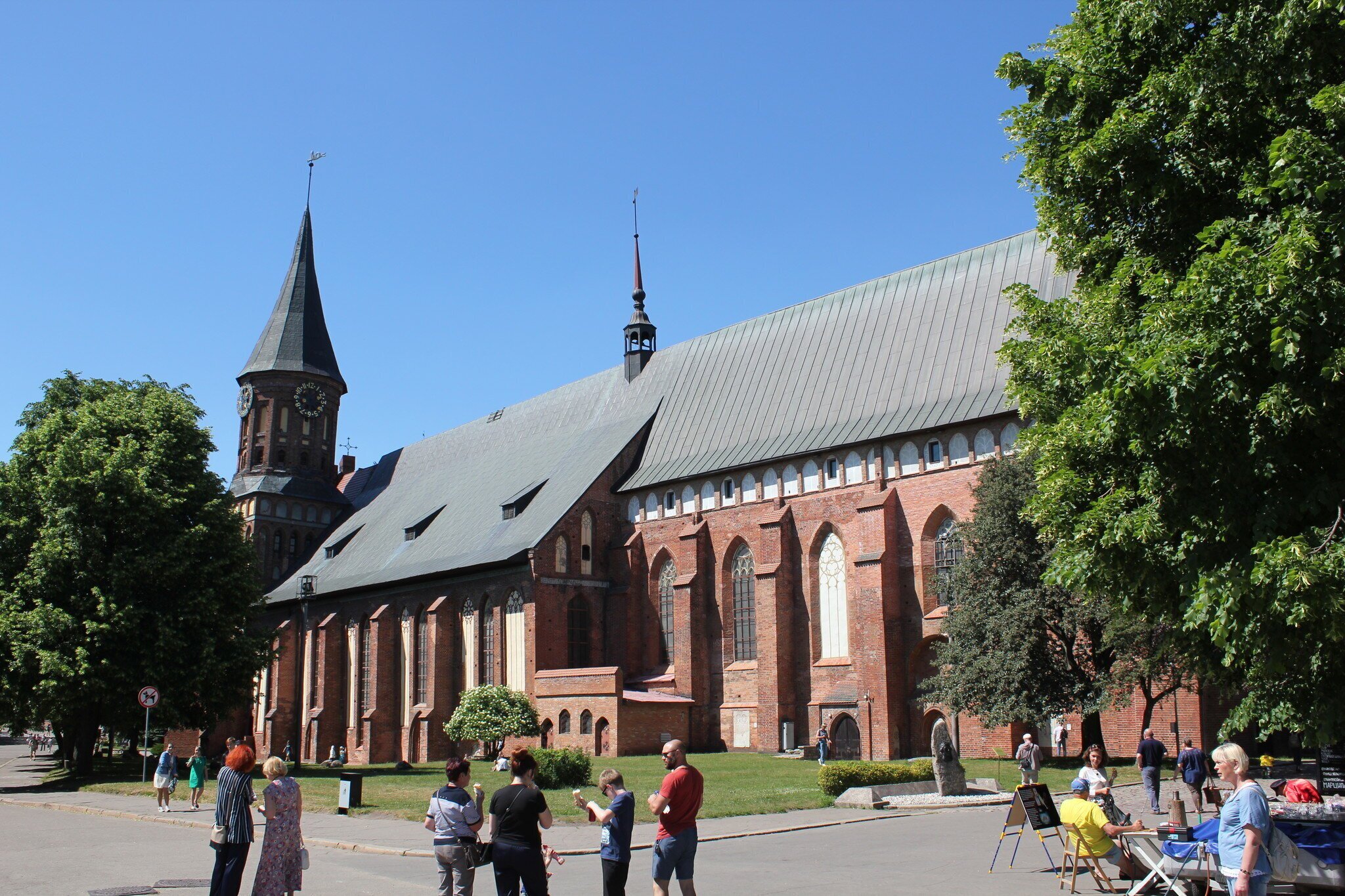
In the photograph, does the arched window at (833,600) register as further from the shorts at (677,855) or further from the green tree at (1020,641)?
the shorts at (677,855)

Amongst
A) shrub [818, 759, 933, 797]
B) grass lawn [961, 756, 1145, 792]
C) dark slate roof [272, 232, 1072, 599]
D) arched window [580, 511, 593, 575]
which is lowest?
grass lawn [961, 756, 1145, 792]

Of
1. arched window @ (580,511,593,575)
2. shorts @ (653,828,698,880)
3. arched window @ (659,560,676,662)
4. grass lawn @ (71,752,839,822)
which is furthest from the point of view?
arched window @ (580,511,593,575)

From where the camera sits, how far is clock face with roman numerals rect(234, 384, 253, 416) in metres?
62.6

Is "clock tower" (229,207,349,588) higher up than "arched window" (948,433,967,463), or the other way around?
"clock tower" (229,207,349,588)

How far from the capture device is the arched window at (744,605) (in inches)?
1534

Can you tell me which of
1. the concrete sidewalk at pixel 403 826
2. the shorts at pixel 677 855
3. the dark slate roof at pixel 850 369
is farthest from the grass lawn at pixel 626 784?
the dark slate roof at pixel 850 369

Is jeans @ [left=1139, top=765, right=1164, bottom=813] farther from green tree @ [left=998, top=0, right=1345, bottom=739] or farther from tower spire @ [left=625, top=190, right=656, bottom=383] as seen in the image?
tower spire @ [left=625, top=190, right=656, bottom=383]

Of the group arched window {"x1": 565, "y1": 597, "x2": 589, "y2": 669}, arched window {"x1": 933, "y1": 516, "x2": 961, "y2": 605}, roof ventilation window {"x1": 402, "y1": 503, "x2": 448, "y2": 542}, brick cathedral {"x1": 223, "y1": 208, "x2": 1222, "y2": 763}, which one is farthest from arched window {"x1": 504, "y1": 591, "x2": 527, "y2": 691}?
arched window {"x1": 933, "y1": 516, "x2": 961, "y2": 605}

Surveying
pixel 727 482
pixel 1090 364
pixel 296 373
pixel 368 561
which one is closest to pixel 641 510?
pixel 727 482

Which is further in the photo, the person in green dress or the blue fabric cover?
the person in green dress

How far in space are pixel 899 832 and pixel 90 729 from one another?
26.0 metres

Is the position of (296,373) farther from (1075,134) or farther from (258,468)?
(1075,134)

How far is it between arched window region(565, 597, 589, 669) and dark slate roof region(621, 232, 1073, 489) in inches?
191

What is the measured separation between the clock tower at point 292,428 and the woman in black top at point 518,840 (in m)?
53.8
